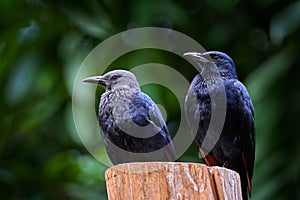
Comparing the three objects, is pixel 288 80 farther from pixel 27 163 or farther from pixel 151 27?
pixel 27 163

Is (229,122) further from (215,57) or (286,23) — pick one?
(286,23)

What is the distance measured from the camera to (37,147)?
8406 millimetres

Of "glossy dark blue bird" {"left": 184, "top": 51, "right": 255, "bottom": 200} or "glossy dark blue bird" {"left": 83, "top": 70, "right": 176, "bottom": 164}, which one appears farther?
"glossy dark blue bird" {"left": 184, "top": 51, "right": 255, "bottom": 200}

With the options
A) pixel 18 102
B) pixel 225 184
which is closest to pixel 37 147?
pixel 18 102

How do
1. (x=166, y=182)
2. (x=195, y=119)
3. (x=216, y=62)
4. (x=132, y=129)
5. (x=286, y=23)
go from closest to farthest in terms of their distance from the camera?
(x=166, y=182) → (x=132, y=129) → (x=195, y=119) → (x=216, y=62) → (x=286, y=23)

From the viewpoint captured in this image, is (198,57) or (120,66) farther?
(120,66)

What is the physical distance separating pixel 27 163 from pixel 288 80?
278cm

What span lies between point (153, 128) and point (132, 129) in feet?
0.42

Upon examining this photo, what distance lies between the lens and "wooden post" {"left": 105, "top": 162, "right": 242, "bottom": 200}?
3.96 m

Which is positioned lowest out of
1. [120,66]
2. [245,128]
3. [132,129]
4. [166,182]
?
[120,66]

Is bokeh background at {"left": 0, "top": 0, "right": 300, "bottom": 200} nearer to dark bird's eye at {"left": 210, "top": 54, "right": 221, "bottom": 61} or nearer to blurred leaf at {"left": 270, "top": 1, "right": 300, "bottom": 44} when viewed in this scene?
blurred leaf at {"left": 270, "top": 1, "right": 300, "bottom": 44}

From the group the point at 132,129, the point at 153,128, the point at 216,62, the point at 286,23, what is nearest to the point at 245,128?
the point at 216,62

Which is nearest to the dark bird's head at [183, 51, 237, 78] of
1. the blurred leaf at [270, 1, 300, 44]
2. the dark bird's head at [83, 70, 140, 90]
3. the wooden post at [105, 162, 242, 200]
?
the dark bird's head at [83, 70, 140, 90]

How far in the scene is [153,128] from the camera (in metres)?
5.23
